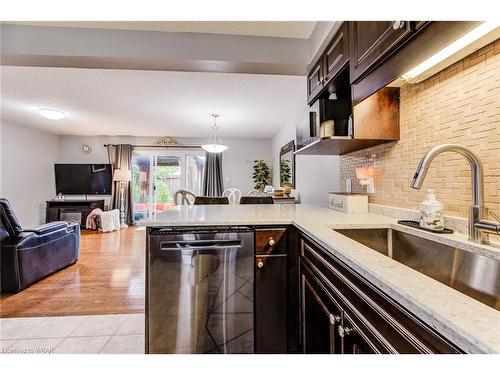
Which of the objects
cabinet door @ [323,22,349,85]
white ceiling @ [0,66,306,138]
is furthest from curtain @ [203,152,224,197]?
cabinet door @ [323,22,349,85]

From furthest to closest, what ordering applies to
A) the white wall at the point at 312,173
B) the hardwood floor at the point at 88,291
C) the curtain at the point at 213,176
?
the curtain at the point at 213,176, the white wall at the point at 312,173, the hardwood floor at the point at 88,291

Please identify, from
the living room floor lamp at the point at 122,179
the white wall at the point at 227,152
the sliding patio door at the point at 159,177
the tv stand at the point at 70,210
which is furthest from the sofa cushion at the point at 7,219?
the white wall at the point at 227,152

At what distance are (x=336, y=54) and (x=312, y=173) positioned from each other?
2020mm

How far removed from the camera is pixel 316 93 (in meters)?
1.94

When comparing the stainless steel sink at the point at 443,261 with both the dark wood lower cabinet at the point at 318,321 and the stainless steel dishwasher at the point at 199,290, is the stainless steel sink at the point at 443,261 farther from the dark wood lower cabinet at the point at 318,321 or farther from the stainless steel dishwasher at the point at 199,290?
the stainless steel dishwasher at the point at 199,290

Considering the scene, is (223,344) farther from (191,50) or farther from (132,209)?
(132,209)

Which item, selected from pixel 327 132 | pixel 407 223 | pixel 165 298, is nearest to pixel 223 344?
pixel 165 298

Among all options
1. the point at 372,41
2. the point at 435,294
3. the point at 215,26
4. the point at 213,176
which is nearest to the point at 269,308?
the point at 435,294

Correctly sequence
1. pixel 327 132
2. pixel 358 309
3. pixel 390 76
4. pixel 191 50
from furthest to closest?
pixel 191 50, pixel 327 132, pixel 390 76, pixel 358 309

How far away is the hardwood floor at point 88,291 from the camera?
7.39 feet

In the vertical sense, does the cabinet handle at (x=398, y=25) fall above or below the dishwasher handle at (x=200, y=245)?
above

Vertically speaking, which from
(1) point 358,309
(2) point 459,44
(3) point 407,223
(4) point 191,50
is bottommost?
(1) point 358,309

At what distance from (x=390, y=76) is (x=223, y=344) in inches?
61.8

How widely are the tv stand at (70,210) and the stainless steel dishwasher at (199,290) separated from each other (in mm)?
5723
